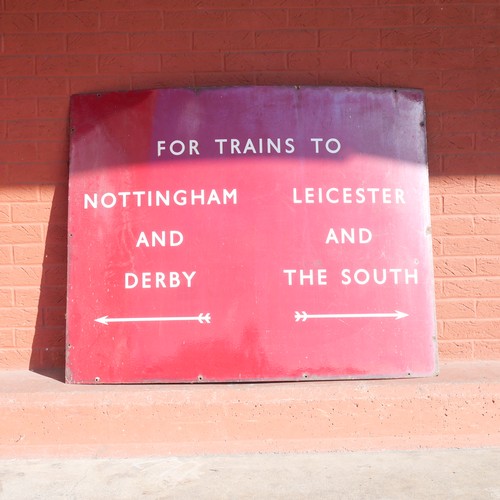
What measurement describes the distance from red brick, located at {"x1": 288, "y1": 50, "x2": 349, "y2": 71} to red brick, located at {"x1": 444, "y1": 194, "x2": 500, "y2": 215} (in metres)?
0.99

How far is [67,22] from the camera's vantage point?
3.34 metres

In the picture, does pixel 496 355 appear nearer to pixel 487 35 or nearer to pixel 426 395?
pixel 426 395

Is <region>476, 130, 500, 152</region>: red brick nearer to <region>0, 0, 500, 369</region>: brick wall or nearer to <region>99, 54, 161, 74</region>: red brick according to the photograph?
<region>0, 0, 500, 369</region>: brick wall

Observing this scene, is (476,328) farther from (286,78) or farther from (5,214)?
(5,214)

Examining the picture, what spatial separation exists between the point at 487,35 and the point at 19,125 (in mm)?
2739

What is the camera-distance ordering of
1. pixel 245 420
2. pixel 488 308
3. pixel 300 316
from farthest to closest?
1. pixel 488 308
2. pixel 300 316
3. pixel 245 420

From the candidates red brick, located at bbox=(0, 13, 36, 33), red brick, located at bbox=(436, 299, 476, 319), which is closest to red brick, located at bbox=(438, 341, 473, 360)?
red brick, located at bbox=(436, 299, 476, 319)

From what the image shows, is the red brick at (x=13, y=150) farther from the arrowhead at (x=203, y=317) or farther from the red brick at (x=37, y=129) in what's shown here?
the arrowhead at (x=203, y=317)

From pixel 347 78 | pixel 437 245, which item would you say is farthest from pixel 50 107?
pixel 437 245

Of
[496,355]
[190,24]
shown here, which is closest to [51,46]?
[190,24]

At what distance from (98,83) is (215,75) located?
673 mm

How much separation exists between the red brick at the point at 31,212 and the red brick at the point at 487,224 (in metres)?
2.46

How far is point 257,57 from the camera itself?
3.33m

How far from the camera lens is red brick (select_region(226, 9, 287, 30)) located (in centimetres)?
333
